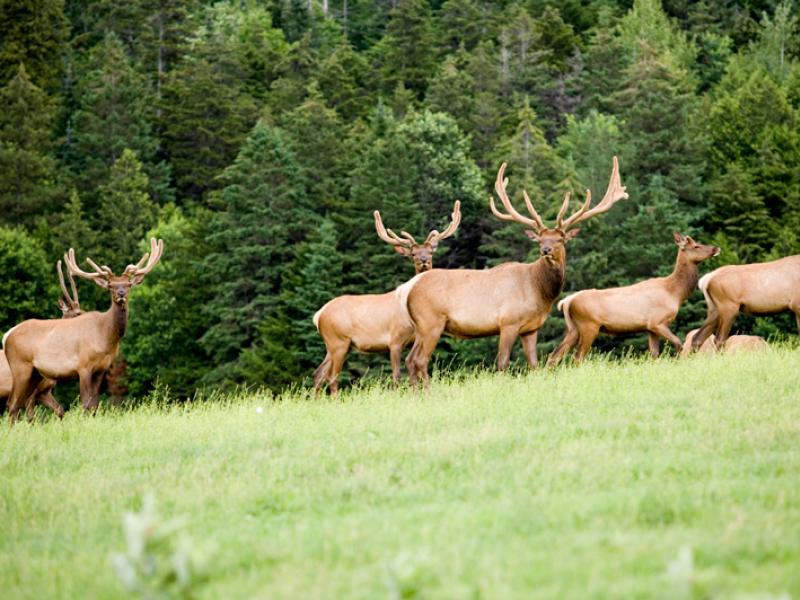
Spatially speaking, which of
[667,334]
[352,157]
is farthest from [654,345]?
[352,157]

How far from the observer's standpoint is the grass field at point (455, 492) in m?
6.20

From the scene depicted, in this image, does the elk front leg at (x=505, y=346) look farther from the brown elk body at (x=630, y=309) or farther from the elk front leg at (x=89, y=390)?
the elk front leg at (x=89, y=390)

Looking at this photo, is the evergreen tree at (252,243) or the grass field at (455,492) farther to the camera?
the evergreen tree at (252,243)

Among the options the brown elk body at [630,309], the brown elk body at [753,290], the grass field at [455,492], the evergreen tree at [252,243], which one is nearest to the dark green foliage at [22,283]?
the evergreen tree at [252,243]

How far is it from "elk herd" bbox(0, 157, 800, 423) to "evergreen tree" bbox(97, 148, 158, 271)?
4120cm

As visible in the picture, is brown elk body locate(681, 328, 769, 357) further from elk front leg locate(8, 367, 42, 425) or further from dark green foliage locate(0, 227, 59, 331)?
dark green foliage locate(0, 227, 59, 331)

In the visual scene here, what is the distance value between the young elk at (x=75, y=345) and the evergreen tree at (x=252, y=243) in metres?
31.4

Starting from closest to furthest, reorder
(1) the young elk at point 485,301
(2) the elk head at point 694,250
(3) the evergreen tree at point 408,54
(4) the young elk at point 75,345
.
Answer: (1) the young elk at point 485,301 → (4) the young elk at point 75,345 → (2) the elk head at point 694,250 → (3) the evergreen tree at point 408,54

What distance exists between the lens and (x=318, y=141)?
58531 mm

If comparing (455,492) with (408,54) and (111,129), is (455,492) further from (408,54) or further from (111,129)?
(408,54)

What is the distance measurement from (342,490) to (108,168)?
6611 cm

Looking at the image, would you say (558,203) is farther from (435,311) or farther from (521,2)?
(521,2)

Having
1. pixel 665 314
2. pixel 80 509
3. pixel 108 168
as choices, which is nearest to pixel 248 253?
pixel 108 168

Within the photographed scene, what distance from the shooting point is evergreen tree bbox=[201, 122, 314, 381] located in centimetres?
4959
